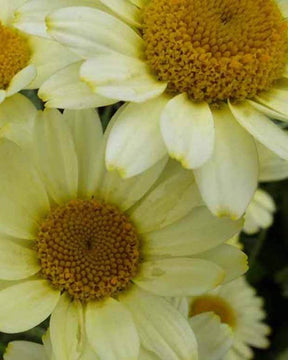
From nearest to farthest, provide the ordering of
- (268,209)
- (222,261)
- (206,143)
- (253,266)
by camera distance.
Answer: (206,143) → (222,261) → (268,209) → (253,266)

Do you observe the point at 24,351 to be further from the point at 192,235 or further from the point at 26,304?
the point at 192,235

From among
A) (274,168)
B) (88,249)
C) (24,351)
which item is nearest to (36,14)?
(88,249)

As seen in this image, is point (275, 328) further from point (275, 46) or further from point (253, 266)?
point (275, 46)

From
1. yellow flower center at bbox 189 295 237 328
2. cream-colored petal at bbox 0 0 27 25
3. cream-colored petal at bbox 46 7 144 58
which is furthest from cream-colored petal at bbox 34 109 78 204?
yellow flower center at bbox 189 295 237 328

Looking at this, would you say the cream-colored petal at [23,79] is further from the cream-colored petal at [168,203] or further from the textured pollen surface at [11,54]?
the cream-colored petal at [168,203]

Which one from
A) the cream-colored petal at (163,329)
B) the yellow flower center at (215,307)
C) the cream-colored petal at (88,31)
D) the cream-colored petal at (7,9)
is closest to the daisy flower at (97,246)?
the cream-colored petal at (163,329)

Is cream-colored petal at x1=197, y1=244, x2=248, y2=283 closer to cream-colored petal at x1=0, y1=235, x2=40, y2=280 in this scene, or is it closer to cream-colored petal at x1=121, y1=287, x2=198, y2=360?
cream-colored petal at x1=121, y1=287, x2=198, y2=360

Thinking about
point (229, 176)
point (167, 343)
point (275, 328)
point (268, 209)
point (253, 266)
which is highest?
point (229, 176)

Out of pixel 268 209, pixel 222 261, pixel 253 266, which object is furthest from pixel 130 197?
pixel 253 266
